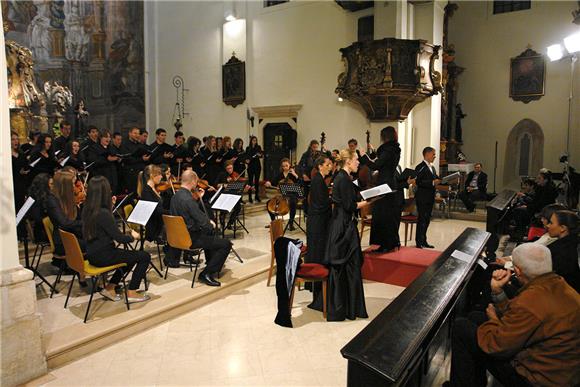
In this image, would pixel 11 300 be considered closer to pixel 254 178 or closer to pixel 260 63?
pixel 254 178

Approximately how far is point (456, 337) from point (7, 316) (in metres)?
3.32

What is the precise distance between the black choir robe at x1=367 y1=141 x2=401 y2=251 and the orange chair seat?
1867 millimetres

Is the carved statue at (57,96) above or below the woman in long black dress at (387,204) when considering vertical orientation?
above

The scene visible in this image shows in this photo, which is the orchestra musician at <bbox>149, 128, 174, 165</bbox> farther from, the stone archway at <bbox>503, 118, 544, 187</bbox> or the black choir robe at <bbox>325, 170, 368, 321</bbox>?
the stone archway at <bbox>503, 118, 544, 187</bbox>

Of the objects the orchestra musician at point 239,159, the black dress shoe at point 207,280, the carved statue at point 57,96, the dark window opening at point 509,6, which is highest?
the dark window opening at point 509,6

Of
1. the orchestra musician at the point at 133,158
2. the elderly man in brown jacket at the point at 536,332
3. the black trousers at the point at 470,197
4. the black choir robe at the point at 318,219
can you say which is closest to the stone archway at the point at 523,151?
the black trousers at the point at 470,197

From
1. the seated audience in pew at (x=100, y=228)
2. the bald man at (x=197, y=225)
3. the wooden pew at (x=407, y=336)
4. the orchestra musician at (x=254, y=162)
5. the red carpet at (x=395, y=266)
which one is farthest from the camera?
the orchestra musician at (x=254, y=162)

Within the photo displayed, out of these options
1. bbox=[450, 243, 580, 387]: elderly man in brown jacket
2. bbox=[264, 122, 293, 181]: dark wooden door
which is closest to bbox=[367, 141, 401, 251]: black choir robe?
bbox=[450, 243, 580, 387]: elderly man in brown jacket

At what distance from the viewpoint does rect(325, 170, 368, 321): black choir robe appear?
453cm

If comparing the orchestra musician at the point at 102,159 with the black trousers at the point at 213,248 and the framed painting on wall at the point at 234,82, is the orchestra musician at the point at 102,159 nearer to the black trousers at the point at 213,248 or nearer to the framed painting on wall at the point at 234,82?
the black trousers at the point at 213,248

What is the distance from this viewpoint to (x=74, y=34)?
45.7 ft

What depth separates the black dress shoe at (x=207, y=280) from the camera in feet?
17.8

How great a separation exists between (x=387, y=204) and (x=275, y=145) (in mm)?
7637

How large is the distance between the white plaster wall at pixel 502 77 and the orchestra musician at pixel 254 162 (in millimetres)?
7023
